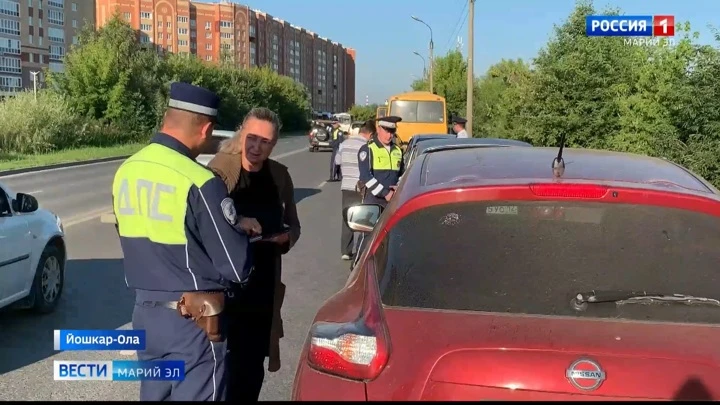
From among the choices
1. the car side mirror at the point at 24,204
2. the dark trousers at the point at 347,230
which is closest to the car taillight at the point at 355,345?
the car side mirror at the point at 24,204

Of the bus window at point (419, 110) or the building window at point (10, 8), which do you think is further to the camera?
the building window at point (10, 8)

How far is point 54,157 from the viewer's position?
3091cm

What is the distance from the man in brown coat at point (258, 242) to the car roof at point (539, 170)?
1.02m

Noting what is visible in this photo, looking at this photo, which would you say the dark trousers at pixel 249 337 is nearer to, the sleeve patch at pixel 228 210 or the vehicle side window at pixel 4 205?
the sleeve patch at pixel 228 210

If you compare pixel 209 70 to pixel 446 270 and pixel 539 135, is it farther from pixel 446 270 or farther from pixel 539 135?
pixel 446 270

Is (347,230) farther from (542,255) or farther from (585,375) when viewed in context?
(585,375)

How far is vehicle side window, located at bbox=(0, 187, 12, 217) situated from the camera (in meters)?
6.43

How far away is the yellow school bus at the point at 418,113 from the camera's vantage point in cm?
3194

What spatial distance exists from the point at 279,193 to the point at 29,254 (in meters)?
3.43

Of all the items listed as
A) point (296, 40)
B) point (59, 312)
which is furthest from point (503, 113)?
point (296, 40)

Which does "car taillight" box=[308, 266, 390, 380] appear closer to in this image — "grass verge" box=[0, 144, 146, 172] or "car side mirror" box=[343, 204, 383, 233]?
"car side mirror" box=[343, 204, 383, 233]

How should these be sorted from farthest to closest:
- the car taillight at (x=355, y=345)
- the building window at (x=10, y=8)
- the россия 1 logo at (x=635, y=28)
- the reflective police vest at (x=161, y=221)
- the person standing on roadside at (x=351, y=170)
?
1. the building window at (x=10, y=8)
2. the россия 1 logo at (x=635, y=28)
3. the person standing on roadside at (x=351, y=170)
4. the reflective police vest at (x=161, y=221)
5. the car taillight at (x=355, y=345)

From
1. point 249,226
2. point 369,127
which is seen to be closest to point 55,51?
point 369,127

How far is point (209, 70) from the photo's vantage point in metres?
63.6
